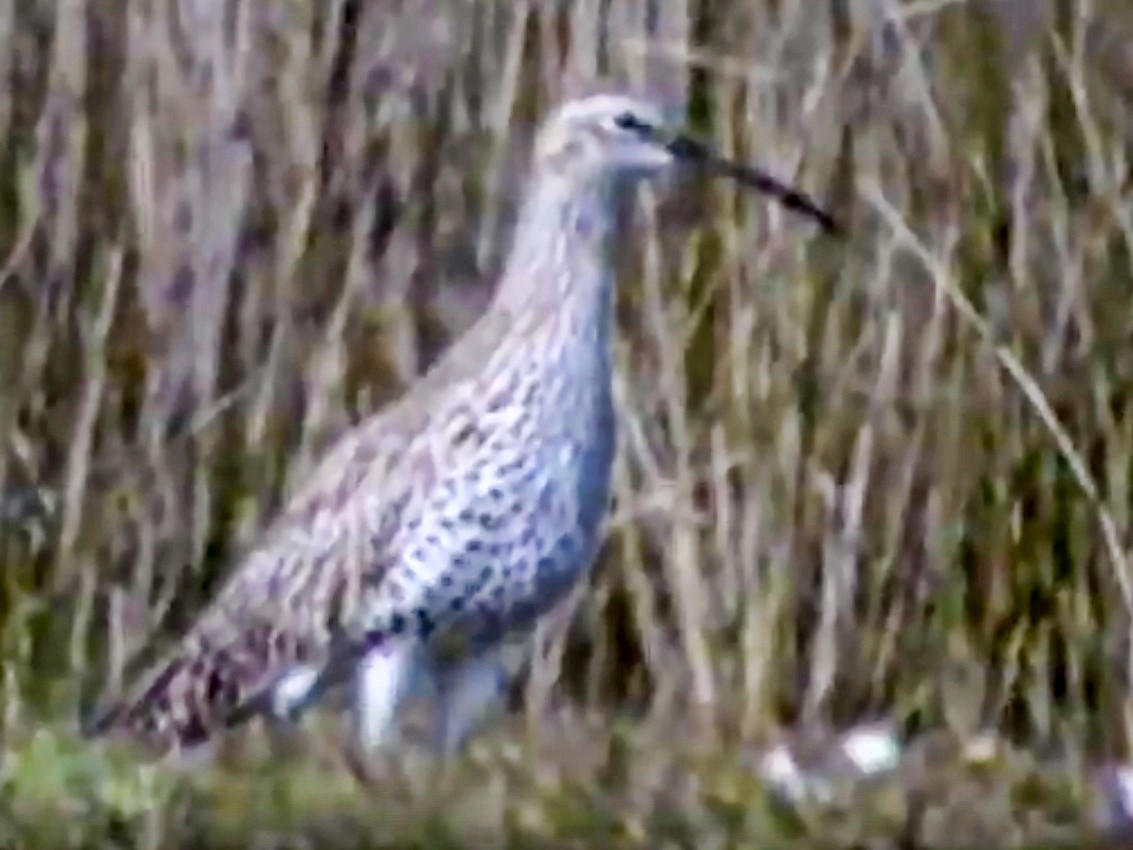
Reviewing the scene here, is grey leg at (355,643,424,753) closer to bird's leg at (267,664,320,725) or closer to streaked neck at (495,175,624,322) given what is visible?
bird's leg at (267,664,320,725)

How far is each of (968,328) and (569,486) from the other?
34 cm

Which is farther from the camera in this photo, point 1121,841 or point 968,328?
point 968,328

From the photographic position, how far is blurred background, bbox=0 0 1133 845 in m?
2.06

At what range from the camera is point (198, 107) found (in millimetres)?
2092

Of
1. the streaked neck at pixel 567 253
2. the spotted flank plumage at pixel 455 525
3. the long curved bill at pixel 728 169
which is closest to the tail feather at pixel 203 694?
the spotted flank plumage at pixel 455 525

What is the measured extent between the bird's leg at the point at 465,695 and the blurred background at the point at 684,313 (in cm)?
12

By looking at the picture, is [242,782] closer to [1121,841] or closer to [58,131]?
[1121,841]

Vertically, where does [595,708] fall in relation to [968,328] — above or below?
below

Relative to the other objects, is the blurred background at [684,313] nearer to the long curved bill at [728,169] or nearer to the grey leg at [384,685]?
the long curved bill at [728,169]

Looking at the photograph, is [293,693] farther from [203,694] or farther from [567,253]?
[567,253]

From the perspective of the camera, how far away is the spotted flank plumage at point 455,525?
6.15 ft

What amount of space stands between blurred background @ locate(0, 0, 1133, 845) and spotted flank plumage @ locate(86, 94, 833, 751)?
3.4 inches

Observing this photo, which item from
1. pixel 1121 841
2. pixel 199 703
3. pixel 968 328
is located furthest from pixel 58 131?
pixel 1121 841

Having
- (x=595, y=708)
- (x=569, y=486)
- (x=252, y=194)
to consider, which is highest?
(x=252, y=194)
